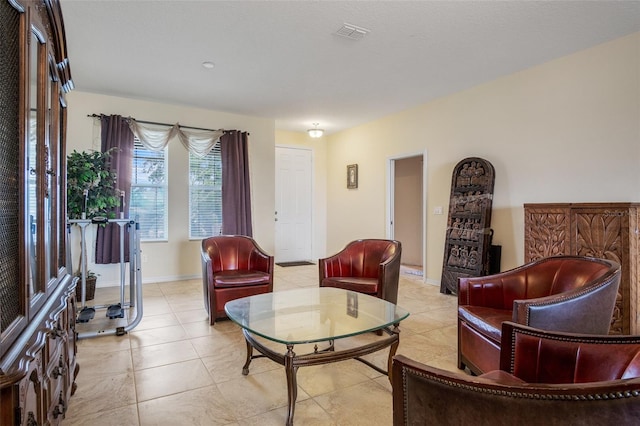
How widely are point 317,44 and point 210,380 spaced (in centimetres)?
299

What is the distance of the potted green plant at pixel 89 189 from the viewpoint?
3934mm

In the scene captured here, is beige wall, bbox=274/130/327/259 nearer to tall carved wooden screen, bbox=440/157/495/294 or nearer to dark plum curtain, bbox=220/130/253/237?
dark plum curtain, bbox=220/130/253/237

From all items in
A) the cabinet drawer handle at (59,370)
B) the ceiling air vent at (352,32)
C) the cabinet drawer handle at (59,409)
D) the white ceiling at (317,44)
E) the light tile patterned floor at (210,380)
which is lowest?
the light tile patterned floor at (210,380)

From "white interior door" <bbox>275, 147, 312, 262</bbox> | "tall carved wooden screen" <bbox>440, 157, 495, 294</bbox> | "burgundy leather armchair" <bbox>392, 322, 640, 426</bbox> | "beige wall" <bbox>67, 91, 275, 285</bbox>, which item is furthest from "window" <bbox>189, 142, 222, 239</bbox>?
"burgundy leather armchair" <bbox>392, 322, 640, 426</bbox>

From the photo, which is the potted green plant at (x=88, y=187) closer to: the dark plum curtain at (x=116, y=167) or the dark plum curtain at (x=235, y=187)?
the dark plum curtain at (x=116, y=167)

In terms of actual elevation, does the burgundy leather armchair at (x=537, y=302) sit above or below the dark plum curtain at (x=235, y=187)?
below

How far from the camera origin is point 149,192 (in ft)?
17.2

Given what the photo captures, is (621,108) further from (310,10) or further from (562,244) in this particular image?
(310,10)

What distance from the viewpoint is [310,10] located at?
2727 mm

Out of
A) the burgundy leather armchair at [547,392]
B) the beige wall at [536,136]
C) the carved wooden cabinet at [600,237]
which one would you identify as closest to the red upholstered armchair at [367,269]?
the carved wooden cabinet at [600,237]

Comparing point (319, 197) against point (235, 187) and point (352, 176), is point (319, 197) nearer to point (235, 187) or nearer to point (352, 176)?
point (352, 176)

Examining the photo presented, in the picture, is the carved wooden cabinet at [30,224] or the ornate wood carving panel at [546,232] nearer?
the carved wooden cabinet at [30,224]

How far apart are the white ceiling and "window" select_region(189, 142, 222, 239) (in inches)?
42.7

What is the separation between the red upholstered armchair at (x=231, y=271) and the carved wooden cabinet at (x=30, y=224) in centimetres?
161
